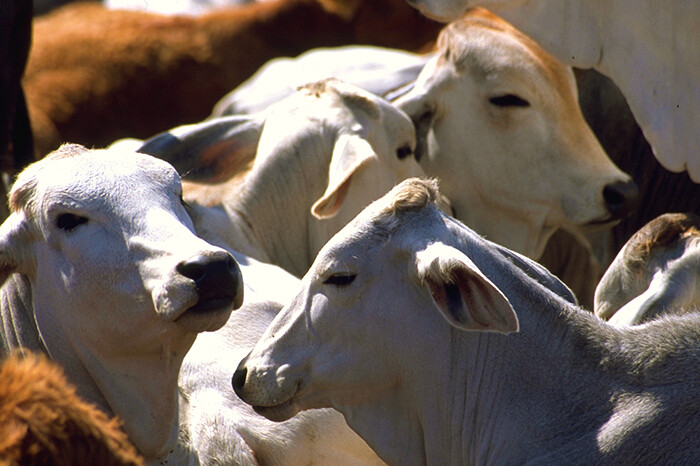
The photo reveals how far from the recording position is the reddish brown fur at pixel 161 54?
28.2 feet

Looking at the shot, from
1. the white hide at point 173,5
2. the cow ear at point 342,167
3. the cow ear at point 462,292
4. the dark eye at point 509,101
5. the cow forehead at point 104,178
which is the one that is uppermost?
the cow ear at point 462,292

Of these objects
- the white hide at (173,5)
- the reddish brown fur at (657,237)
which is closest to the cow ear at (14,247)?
the reddish brown fur at (657,237)

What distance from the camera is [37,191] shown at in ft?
11.4

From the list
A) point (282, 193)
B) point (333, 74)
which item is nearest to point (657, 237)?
point (282, 193)

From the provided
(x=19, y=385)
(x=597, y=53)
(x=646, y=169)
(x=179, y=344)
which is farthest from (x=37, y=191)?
(x=646, y=169)

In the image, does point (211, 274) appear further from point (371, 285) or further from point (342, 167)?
point (342, 167)

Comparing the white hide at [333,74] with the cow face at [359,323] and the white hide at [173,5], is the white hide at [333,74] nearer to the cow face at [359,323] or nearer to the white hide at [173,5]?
the cow face at [359,323]

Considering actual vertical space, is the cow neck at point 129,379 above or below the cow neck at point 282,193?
above

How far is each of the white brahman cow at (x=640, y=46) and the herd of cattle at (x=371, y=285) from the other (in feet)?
Result: 0.04

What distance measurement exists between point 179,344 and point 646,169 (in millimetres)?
3086

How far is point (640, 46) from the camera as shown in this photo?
14.8 ft

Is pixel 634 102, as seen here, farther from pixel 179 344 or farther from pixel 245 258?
pixel 179 344

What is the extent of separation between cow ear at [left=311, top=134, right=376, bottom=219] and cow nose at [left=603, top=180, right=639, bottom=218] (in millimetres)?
1102

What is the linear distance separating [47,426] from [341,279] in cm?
128
